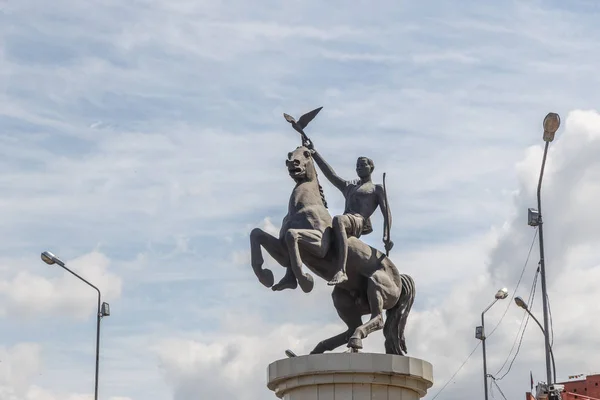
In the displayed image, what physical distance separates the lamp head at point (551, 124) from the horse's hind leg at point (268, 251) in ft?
30.0

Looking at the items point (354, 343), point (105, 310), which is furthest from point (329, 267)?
point (105, 310)

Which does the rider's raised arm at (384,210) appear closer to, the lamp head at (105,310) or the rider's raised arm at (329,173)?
the rider's raised arm at (329,173)

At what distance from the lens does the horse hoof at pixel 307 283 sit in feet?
59.9

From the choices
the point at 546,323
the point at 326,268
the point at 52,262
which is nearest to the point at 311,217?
the point at 326,268

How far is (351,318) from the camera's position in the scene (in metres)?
19.5

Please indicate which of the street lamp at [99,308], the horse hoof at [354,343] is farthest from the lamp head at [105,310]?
the horse hoof at [354,343]

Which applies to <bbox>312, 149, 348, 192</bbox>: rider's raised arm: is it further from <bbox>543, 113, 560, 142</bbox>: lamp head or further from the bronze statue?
<bbox>543, 113, 560, 142</bbox>: lamp head

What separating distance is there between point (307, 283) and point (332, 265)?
0.74 metres

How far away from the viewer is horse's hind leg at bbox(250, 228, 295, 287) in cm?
1864

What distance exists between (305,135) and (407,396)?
4464 millimetres

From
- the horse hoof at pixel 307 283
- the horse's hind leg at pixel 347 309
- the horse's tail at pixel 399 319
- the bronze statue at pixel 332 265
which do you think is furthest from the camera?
the horse's hind leg at pixel 347 309

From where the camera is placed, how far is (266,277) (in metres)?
18.6

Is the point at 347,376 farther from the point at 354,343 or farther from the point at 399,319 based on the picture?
the point at 399,319

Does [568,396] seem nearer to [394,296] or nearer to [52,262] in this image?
[52,262]
